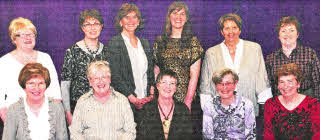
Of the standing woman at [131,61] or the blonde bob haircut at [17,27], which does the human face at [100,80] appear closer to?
the standing woman at [131,61]

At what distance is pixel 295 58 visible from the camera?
2934 mm

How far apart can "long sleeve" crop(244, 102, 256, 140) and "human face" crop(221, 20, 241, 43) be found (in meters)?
0.45

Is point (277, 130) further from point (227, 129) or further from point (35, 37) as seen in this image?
point (35, 37)

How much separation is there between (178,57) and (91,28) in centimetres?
59

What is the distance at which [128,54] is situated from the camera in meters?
2.89

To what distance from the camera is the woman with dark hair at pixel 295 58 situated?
2932mm

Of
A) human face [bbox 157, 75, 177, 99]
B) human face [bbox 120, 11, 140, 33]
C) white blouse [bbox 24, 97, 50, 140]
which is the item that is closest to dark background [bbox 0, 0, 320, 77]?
human face [bbox 120, 11, 140, 33]

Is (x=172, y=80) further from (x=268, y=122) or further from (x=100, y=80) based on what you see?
(x=268, y=122)

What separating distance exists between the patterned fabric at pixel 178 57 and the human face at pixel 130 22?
0.18 meters

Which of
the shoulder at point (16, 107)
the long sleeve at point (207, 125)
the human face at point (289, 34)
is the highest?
the human face at point (289, 34)

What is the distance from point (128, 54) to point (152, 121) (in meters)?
0.47

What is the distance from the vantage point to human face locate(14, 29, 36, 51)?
2.79m

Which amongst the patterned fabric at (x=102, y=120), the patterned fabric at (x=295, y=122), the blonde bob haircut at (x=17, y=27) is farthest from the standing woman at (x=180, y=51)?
the blonde bob haircut at (x=17, y=27)

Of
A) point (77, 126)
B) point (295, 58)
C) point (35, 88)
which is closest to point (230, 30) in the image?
point (295, 58)
